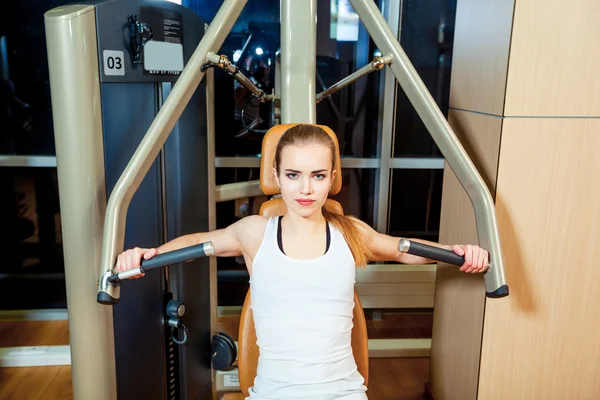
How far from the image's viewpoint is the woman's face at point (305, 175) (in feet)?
4.55

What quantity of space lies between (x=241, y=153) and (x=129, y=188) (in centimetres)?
187

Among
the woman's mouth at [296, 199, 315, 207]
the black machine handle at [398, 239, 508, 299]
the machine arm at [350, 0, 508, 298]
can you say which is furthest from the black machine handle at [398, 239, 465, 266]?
the woman's mouth at [296, 199, 315, 207]

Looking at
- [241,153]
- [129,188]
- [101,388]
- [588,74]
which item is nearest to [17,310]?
[241,153]

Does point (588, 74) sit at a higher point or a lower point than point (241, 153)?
higher

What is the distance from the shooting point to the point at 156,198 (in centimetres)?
182

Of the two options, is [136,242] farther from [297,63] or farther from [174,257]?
[297,63]

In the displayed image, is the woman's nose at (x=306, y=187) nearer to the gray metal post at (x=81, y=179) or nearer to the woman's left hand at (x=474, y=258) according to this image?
the woman's left hand at (x=474, y=258)

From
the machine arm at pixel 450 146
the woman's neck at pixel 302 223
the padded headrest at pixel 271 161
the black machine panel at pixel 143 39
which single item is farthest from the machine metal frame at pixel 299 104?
the woman's neck at pixel 302 223

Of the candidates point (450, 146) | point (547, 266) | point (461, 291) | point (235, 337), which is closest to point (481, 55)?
point (450, 146)

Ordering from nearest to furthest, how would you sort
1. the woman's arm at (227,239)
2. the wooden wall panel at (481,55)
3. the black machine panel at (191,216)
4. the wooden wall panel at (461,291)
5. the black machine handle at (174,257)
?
the black machine handle at (174,257), the woman's arm at (227,239), the wooden wall panel at (481,55), the wooden wall panel at (461,291), the black machine panel at (191,216)

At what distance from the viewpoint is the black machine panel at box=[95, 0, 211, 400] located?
1591 millimetres

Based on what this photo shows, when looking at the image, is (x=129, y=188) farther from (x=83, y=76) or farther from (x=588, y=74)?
(x=588, y=74)

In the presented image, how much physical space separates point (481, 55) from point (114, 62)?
1125 millimetres

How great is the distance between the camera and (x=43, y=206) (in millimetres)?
3334
